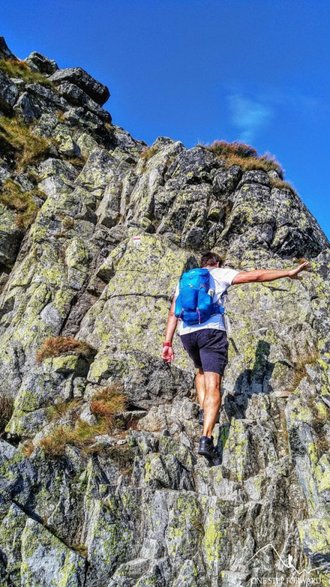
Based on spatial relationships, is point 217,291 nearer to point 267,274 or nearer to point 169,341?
point 267,274

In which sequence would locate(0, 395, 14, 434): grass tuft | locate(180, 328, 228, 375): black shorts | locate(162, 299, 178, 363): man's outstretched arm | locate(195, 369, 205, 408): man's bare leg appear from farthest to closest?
locate(0, 395, 14, 434): grass tuft
locate(195, 369, 205, 408): man's bare leg
locate(162, 299, 178, 363): man's outstretched arm
locate(180, 328, 228, 375): black shorts

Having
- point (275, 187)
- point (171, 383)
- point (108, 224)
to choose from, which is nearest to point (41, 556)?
point (171, 383)

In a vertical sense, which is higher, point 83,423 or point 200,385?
point 200,385

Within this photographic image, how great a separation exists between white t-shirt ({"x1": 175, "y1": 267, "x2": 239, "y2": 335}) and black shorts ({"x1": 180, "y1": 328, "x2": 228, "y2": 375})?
0.31 ft

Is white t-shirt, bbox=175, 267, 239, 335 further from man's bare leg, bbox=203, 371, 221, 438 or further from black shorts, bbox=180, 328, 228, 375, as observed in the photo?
man's bare leg, bbox=203, 371, 221, 438

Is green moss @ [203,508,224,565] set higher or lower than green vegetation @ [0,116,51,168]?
lower

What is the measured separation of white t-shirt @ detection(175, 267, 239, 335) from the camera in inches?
403

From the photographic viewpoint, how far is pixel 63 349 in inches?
521

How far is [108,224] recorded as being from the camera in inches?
806

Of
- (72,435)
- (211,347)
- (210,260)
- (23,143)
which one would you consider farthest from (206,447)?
(23,143)

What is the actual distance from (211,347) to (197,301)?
109 cm

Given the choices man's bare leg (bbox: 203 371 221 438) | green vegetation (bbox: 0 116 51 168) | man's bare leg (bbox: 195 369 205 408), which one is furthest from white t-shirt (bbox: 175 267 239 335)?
green vegetation (bbox: 0 116 51 168)

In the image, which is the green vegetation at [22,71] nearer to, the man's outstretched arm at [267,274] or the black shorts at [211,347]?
the man's outstretched arm at [267,274]

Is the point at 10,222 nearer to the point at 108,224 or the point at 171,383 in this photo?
the point at 108,224
